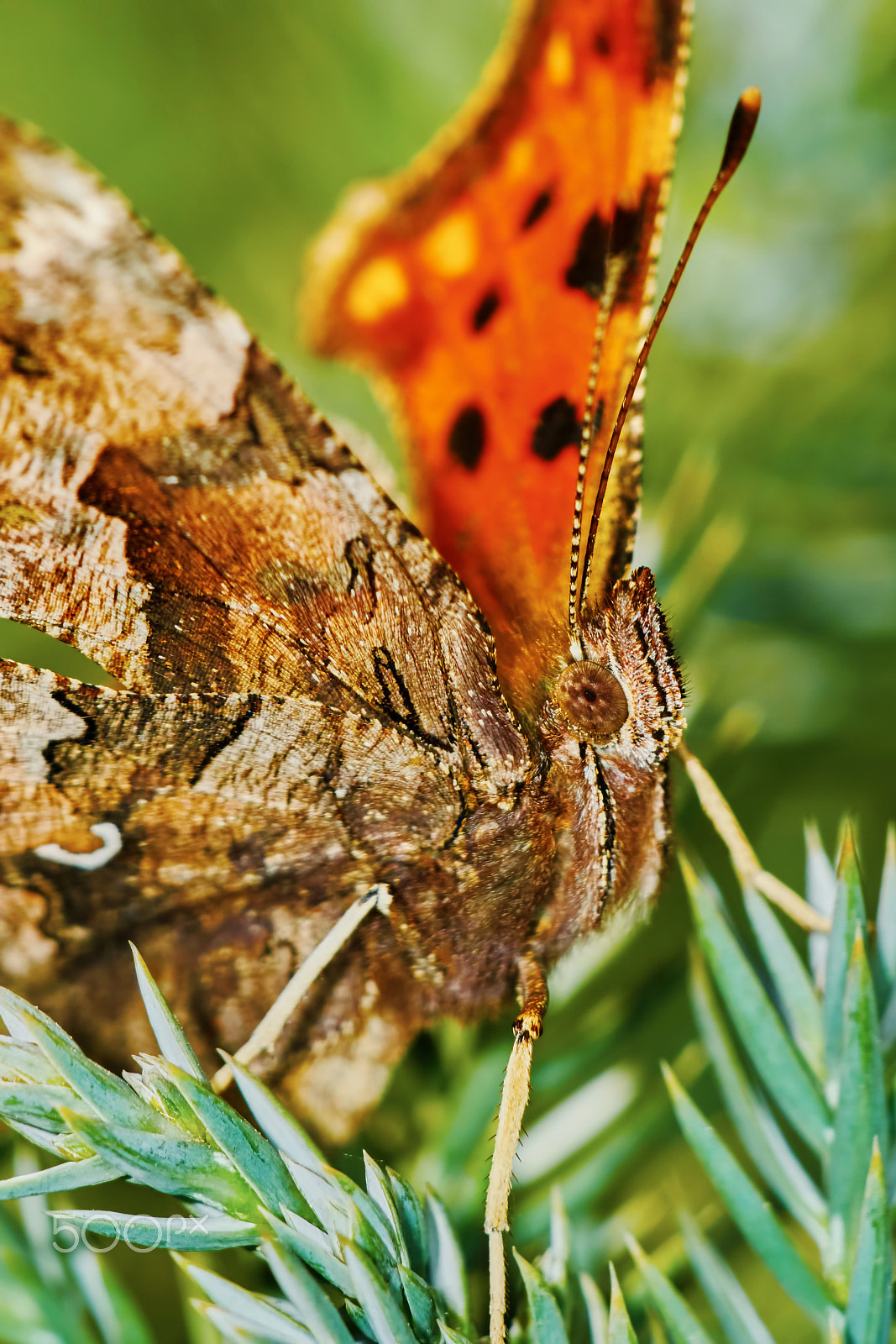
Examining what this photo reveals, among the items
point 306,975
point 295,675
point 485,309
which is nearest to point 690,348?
point 485,309

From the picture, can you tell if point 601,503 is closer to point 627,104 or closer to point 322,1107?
point 627,104

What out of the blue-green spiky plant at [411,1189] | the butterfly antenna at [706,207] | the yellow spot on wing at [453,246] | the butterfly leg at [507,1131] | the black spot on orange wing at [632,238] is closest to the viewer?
the blue-green spiky plant at [411,1189]

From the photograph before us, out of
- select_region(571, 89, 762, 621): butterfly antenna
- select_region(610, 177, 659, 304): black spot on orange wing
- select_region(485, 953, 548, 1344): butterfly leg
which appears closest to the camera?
select_region(485, 953, 548, 1344): butterfly leg

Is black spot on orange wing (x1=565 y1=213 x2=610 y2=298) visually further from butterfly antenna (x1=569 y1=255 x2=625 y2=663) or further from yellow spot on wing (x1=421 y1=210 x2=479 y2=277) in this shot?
yellow spot on wing (x1=421 y1=210 x2=479 y2=277)

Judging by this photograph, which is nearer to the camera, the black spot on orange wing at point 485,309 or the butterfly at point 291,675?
the butterfly at point 291,675

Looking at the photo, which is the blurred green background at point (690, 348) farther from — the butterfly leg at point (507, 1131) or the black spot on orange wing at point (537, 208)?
Answer: the black spot on orange wing at point (537, 208)

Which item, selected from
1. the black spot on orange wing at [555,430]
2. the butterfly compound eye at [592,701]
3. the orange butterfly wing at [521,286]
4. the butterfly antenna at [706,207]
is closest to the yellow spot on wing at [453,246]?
the orange butterfly wing at [521,286]

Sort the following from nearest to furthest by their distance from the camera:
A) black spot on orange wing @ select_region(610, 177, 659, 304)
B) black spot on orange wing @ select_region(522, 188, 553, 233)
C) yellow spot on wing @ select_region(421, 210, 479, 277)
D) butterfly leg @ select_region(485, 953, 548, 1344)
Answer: butterfly leg @ select_region(485, 953, 548, 1344)
black spot on orange wing @ select_region(610, 177, 659, 304)
black spot on orange wing @ select_region(522, 188, 553, 233)
yellow spot on wing @ select_region(421, 210, 479, 277)

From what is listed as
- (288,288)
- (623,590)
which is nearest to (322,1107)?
(623,590)

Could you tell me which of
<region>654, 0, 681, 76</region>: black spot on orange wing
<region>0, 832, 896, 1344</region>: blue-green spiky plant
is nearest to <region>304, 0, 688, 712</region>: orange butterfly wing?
<region>654, 0, 681, 76</region>: black spot on orange wing
